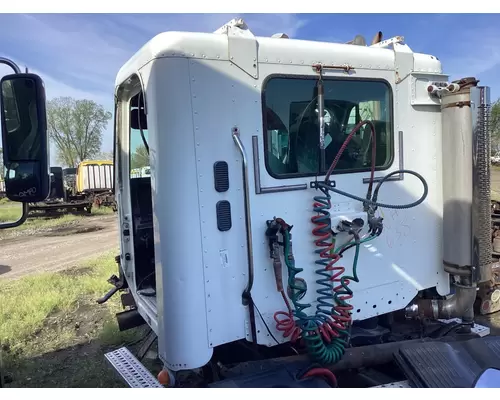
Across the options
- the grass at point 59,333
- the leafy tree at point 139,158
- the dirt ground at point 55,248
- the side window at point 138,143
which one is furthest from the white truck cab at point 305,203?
the dirt ground at point 55,248

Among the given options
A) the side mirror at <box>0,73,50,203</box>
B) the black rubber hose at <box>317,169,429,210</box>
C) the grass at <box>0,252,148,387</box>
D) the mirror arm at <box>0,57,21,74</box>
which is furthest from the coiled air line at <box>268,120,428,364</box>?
the grass at <box>0,252,148,387</box>

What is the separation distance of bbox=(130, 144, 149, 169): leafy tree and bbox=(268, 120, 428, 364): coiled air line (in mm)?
1601

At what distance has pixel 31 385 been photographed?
4039mm

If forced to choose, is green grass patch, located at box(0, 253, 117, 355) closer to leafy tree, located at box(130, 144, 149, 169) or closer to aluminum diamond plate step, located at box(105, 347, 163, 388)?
aluminum diamond plate step, located at box(105, 347, 163, 388)

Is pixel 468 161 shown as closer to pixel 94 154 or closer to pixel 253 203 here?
pixel 253 203

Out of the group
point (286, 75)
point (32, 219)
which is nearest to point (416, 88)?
point (286, 75)

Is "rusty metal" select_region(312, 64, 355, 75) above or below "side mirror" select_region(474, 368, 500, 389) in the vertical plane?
above

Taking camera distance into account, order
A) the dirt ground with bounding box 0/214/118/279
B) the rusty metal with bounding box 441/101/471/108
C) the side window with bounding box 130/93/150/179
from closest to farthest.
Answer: the rusty metal with bounding box 441/101/471/108 → the side window with bounding box 130/93/150/179 → the dirt ground with bounding box 0/214/118/279

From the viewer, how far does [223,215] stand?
246cm

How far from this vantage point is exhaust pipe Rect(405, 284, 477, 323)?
121 inches

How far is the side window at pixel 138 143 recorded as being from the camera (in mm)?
3627

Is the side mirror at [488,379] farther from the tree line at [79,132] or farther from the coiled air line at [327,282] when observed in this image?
the tree line at [79,132]

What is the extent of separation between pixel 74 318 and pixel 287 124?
441cm

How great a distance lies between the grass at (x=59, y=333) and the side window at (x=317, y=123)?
9.24ft
